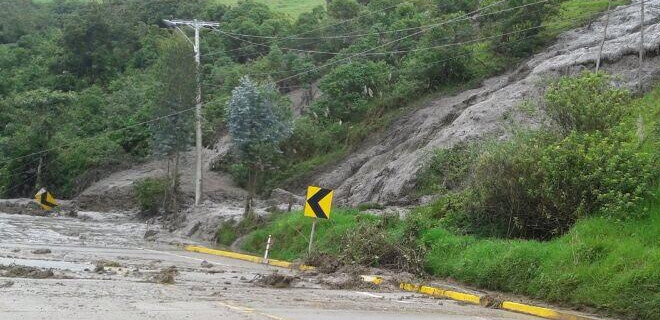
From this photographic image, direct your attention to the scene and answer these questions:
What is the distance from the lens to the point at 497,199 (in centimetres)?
1834

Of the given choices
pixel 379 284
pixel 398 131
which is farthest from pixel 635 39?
pixel 379 284

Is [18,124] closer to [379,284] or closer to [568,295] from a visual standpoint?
[379,284]

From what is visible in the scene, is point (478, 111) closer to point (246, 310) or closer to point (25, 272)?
point (25, 272)

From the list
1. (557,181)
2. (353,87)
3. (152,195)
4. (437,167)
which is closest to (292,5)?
(353,87)

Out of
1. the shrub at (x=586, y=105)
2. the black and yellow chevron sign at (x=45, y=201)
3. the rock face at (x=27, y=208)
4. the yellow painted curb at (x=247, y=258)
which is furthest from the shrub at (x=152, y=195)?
the shrub at (x=586, y=105)

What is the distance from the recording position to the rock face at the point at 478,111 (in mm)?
32469

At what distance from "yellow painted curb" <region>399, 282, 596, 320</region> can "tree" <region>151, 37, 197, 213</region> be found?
27.9m

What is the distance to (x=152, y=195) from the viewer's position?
46.2 m

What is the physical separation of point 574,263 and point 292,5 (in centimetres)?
11051

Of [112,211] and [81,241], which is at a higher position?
[81,241]

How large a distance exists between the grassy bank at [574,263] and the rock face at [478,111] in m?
12.0

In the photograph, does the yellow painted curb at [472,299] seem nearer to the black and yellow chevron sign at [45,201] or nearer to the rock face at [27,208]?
the black and yellow chevron sign at [45,201]

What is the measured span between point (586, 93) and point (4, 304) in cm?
1406

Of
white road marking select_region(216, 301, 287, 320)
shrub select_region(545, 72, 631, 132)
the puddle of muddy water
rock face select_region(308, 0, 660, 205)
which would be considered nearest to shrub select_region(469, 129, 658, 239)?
shrub select_region(545, 72, 631, 132)
